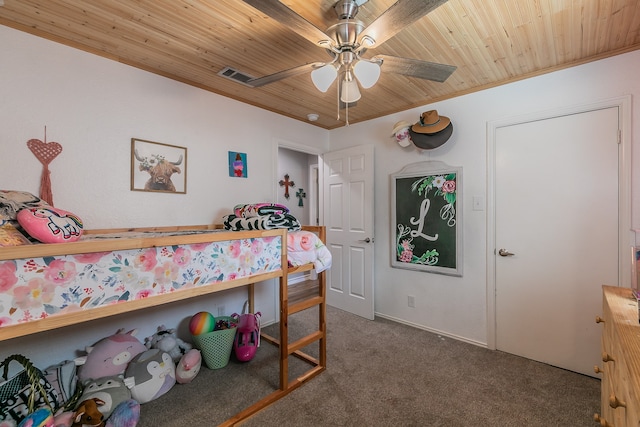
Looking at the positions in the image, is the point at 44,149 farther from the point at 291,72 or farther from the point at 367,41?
the point at 367,41

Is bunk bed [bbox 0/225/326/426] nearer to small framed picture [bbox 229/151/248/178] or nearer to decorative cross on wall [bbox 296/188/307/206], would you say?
small framed picture [bbox 229/151/248/178]

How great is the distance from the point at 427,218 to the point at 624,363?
6.89 feet

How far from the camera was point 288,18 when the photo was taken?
1.14 metres

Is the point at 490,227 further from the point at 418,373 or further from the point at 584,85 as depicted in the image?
the point at 418,373

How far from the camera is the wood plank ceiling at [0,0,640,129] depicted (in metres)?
1.50

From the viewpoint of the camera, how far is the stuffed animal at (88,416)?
4.61 feet

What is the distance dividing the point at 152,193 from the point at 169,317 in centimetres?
105

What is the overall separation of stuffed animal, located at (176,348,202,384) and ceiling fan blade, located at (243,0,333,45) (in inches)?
86.1

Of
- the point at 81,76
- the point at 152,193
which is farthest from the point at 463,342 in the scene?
the point at 81,76

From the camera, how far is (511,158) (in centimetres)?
236

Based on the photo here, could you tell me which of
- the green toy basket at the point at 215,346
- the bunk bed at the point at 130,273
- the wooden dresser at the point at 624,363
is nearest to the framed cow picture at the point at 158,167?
the bunk bed at the point at 130,273

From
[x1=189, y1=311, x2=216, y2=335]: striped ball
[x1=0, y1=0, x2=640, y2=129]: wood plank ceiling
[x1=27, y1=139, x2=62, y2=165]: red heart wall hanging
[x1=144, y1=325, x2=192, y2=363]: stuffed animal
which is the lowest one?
[x1=144, y1=325, x2=192, y2=363]: stuffed animal

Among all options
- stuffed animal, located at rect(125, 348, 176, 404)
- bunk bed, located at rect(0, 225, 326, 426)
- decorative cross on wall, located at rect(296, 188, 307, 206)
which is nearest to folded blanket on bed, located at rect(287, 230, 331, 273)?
bunk bed, located at rect(0, 225, 326, 426)

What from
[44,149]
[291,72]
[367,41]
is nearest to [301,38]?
[291,72]
